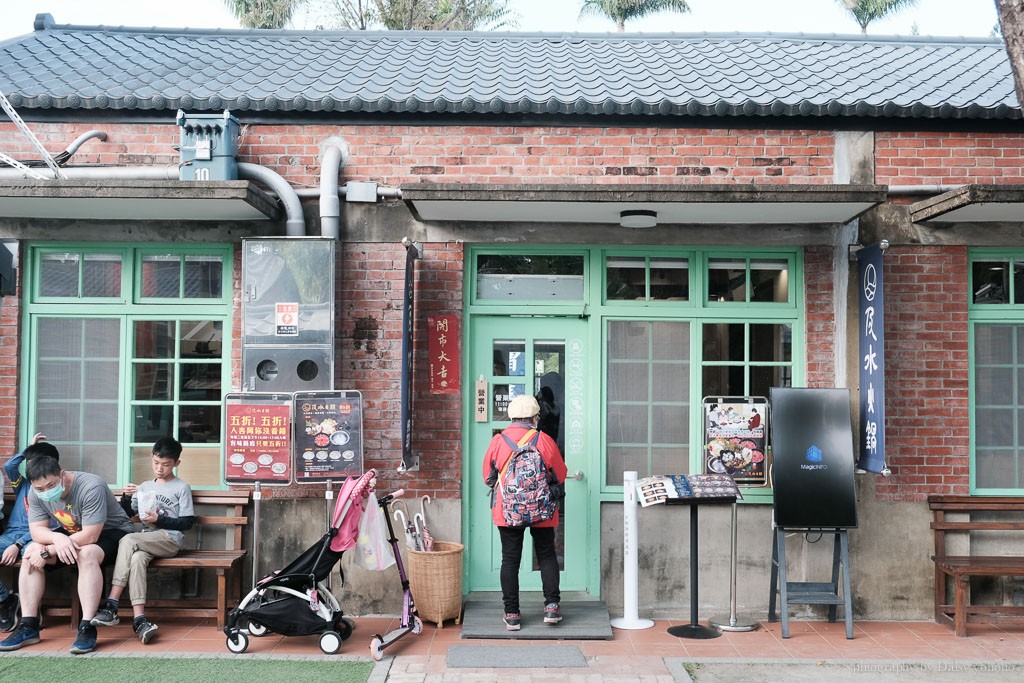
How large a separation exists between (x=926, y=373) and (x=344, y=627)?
190 inches

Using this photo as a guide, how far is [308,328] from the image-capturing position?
700 centimetres

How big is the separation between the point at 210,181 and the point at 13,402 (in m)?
2.56

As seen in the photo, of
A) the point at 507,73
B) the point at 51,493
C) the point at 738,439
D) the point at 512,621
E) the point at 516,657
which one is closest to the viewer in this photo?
the point at 516,657

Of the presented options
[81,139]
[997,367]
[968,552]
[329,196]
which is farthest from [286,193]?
[968,552]

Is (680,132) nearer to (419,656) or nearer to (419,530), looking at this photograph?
(419,530)

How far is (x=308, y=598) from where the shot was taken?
6.25 meters

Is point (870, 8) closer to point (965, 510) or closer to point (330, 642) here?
point (965, 510)

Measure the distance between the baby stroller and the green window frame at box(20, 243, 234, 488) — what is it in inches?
56.0

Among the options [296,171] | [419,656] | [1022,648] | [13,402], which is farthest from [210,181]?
[1022,648]

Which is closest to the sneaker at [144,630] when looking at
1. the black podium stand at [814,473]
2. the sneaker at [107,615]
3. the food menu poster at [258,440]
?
the sneaker at [107,615]

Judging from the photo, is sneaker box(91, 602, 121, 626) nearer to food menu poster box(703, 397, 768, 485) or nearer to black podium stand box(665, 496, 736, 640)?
black podium stand box(665, 496, 736, 640)

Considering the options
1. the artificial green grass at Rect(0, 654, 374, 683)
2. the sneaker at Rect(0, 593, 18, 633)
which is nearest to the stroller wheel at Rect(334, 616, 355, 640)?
the artificial green grass at Rect(0, 654, 374, 683)

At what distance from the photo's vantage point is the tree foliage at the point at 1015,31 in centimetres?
446

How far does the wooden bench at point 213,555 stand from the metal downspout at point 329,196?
6.98ft
